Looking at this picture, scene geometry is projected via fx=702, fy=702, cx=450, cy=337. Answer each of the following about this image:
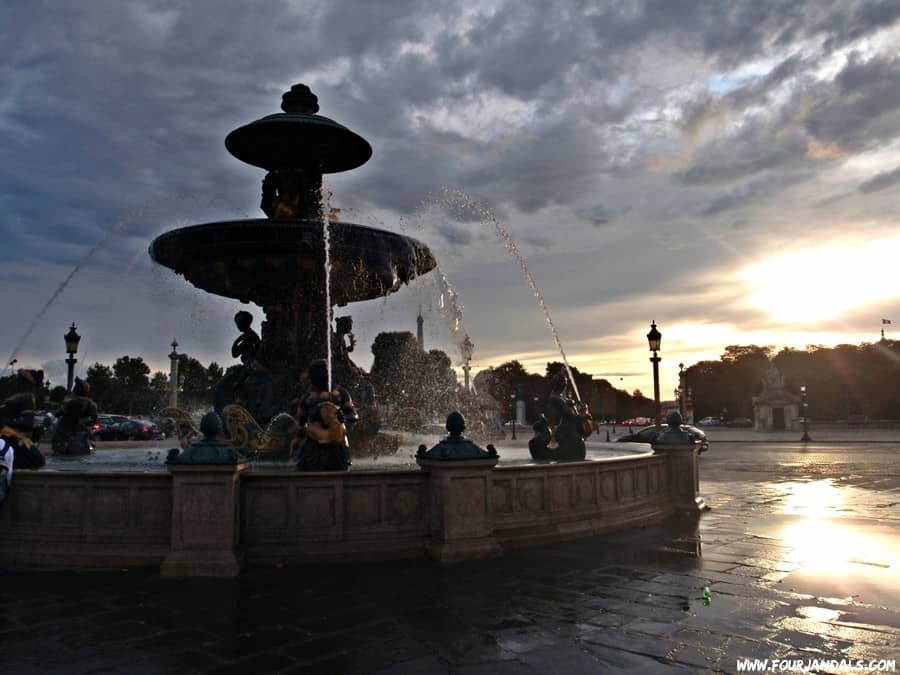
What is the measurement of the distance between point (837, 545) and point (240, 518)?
704 centimetres

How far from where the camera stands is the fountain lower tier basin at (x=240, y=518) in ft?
22.8

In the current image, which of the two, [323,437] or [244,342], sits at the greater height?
[244,342]

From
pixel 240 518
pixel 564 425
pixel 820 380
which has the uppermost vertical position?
pixel 820 380

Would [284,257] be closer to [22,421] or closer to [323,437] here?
[22,421]

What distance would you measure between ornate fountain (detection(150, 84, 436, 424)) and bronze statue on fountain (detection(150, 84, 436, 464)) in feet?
0.07

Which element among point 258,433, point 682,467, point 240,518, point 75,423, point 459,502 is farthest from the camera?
point 75,423

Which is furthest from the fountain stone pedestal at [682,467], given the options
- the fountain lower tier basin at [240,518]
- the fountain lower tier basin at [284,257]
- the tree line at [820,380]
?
the tree line at [820,380]

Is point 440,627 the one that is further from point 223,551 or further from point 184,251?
point 184,251

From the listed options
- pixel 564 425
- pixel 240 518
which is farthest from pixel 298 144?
pixel 240 518

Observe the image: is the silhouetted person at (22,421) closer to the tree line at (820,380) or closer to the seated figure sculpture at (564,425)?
the seated figure sculpture at (564,425)

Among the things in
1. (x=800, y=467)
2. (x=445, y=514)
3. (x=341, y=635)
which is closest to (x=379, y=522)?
(x=445, y=514)

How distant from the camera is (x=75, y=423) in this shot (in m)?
15.4

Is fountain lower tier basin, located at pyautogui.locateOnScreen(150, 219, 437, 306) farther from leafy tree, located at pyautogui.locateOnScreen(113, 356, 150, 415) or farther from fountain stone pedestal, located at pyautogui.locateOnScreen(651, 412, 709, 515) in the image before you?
leafy tree, located at pyautogui.locateOnScreen(113, 356, 150, 415)

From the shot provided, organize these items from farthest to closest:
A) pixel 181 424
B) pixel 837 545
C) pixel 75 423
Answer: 1. pixel 75 423
2. pixel 181 424
3. pixel 837 545
